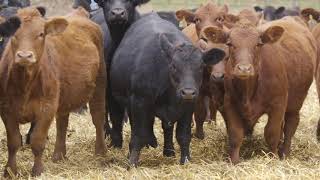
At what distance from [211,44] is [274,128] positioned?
1.10 m

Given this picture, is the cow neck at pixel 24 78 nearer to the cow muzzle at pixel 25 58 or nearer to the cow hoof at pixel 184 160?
the cow muzzle at pixel 25 58

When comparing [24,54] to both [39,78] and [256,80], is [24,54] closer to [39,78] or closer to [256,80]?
[39,78]

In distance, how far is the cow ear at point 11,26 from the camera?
220 inches

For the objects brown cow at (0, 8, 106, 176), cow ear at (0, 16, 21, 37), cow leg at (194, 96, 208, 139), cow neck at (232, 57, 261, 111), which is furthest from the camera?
cow leg at (194, 96, 208, 139)

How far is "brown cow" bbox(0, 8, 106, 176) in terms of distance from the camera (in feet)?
18.8

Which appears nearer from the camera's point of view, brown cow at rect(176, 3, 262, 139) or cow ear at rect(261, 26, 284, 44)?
cow ear at rect(261, 26, 284, 44)

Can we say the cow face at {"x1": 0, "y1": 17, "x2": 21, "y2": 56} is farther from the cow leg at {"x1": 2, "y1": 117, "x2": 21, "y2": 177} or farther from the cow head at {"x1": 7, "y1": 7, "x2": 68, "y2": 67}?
the cow leg at {"x1": 2, "y1": 117, "x2": 21, "y2": 177}

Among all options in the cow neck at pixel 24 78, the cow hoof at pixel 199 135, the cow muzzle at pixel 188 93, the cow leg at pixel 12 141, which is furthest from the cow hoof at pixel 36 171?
the cow hoof at pixel 199 135

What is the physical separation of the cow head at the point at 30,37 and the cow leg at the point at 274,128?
2.24 metres

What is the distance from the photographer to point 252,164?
20.2ft

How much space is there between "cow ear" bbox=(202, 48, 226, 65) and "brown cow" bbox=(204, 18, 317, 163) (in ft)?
0.39

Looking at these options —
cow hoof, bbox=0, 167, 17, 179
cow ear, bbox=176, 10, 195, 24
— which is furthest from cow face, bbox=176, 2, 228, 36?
cow hoof, bbox=0, 167, 17, 179

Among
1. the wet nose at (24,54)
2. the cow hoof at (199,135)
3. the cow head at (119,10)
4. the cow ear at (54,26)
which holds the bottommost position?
the cow hoof at (199,135)

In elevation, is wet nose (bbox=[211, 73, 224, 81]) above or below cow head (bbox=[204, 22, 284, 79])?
below
